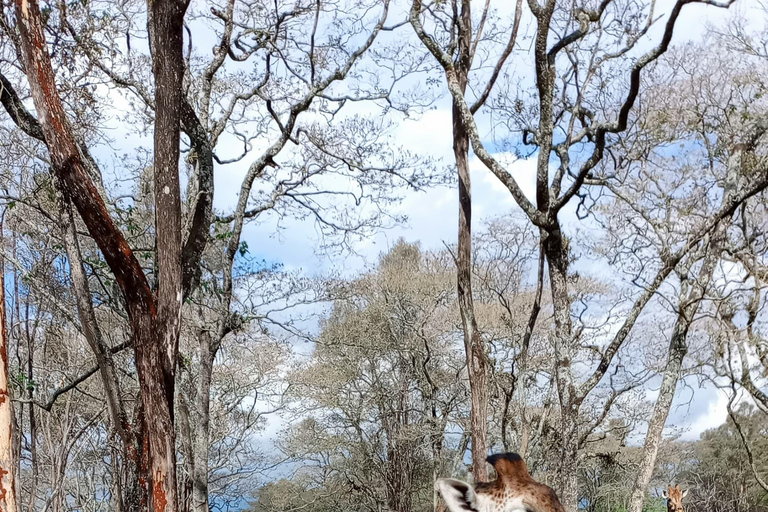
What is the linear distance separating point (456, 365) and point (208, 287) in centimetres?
849

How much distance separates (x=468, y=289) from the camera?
7.97 meters

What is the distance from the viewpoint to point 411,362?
1781 centimetres

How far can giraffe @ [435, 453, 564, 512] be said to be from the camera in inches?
101

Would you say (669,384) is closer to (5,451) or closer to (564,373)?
(564,373)

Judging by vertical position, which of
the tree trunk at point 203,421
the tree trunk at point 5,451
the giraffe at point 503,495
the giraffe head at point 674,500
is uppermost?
the tree trunk at point 203,421

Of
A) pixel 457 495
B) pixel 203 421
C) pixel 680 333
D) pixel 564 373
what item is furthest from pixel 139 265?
pixel 680 333

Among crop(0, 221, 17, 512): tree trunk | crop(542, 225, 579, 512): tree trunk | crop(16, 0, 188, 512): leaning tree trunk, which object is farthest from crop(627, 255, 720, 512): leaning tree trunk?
crop(0, 221, 17, 512): tree trunk

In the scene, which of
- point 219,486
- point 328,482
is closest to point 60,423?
point 219,486

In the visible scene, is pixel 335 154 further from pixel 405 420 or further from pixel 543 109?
pixel 405 420

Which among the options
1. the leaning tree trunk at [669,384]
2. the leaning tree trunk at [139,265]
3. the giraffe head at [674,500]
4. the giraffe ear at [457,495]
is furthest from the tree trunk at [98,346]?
the leaning tree trunk at [669,384]

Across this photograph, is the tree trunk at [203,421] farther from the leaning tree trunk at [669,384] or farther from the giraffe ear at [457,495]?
the giraffe ear at [457,495]

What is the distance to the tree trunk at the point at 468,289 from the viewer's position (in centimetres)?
751

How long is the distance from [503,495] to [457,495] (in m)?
0.19

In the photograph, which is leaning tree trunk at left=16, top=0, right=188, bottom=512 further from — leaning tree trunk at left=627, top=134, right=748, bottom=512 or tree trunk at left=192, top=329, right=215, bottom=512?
leaning tree trunk at left=627, top=134, right=748, bottom=512
